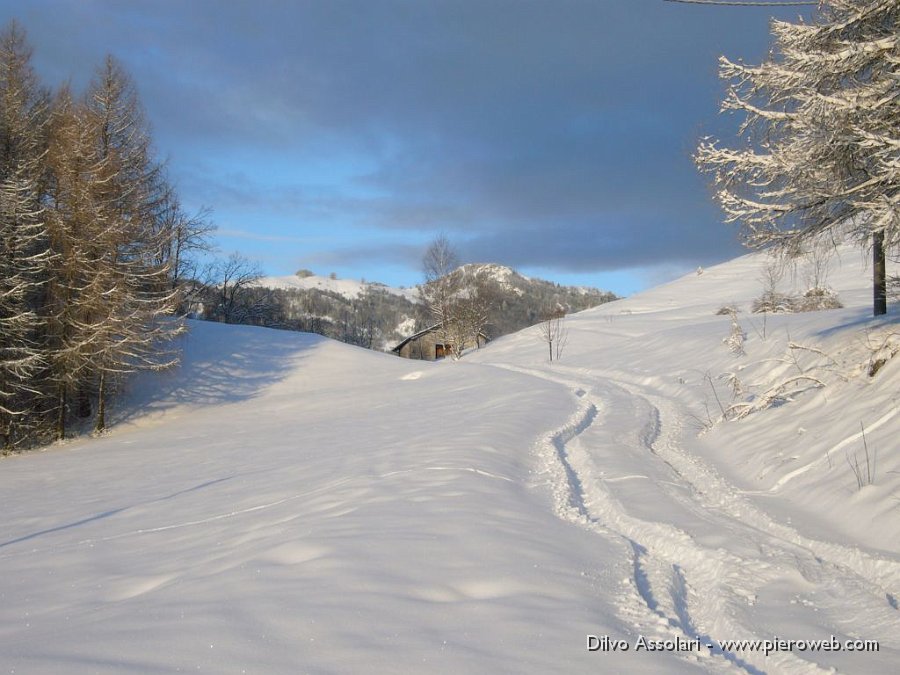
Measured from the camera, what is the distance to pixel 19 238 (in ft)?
58.4

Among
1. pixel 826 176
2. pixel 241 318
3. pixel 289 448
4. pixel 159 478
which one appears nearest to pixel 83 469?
pixel 159 478

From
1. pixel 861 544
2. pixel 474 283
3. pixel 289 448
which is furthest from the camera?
pixel 474 283

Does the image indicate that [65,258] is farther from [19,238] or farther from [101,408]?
[101,408]

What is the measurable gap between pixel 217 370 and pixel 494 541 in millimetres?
25251

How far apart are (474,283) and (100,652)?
4951 centimetres

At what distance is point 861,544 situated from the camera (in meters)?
5.16

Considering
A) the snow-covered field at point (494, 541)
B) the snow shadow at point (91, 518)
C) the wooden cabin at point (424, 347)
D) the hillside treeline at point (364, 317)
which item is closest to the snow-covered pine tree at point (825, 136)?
the snow-covered field at point (494, 541)

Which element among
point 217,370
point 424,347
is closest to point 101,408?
point 217,370

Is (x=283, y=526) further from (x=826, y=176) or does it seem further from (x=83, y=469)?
(x=83, y=469)

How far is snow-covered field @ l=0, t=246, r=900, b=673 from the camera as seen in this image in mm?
3332

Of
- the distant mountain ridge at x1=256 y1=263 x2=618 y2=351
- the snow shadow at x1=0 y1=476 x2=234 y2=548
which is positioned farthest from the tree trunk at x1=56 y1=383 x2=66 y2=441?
the distant mountain ridge at x1=256 y1=263 x2=618 y2=351

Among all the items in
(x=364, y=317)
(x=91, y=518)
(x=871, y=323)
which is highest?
(x=364, y=317)

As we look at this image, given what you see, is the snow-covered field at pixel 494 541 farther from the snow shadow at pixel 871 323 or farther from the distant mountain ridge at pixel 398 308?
the distant mountain ridge at pixel 398 308

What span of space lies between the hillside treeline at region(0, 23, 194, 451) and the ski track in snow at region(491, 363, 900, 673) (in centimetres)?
1708
